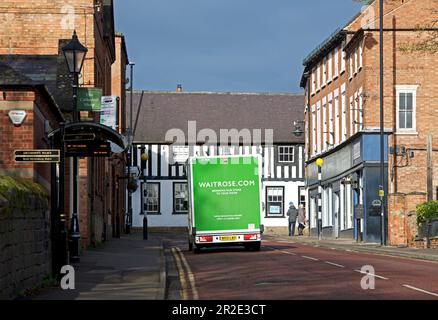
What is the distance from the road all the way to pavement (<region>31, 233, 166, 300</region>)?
477 mm

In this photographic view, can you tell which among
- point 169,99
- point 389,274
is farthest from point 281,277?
point 169,99

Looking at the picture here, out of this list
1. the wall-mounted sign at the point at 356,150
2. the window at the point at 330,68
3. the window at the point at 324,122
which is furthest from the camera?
the window at the point at 324,122

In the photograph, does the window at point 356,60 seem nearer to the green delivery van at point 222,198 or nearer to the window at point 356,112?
the window at point 356,112

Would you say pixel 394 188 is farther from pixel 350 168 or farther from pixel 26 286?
pixel 26 286

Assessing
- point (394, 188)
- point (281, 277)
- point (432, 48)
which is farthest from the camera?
point (394, 188)

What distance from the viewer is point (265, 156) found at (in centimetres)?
7712

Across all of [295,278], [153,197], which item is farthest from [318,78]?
[295,278]

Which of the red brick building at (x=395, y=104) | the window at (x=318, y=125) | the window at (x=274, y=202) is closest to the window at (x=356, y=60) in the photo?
the red brick building at (x=395, y=104)

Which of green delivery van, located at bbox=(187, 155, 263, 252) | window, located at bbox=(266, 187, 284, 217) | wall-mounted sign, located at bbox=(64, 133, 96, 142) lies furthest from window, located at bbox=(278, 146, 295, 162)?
wall-mounted sign, located at bbox=(64, 133, 96, 142)

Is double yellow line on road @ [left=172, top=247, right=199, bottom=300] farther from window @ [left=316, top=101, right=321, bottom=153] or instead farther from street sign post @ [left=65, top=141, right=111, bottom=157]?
window @ [left=316, top=101, right=321, bottom=153]

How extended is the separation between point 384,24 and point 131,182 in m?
18.8

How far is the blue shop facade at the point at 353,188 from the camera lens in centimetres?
4978

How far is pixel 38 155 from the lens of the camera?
1905cm

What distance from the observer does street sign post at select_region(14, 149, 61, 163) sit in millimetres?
18969
